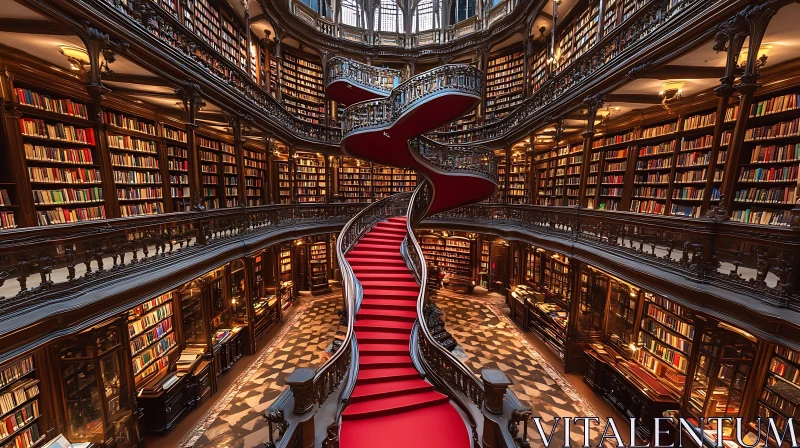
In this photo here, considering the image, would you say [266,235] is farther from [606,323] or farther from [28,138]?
[606,323]

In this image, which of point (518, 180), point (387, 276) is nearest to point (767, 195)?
point (387, 276)

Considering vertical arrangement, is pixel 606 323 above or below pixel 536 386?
above

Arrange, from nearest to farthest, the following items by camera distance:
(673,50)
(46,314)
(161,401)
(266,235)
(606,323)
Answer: (46,314), (673,50), (161,401), (606,323), (266,235)

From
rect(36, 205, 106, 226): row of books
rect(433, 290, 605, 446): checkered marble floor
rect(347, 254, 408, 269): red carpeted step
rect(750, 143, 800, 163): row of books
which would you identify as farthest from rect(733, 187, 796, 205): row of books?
rect(36, 205, 106, 226): row of books

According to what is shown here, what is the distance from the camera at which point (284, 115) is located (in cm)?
918

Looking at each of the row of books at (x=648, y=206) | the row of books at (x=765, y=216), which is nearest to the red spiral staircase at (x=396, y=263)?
the row of books at (x=648, y=206)

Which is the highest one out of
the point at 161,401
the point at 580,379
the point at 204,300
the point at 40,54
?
the point at 40,54

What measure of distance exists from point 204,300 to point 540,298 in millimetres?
8066

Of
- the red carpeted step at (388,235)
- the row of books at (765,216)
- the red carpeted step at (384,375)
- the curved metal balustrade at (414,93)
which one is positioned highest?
the curved metal balustrade at (414,93)

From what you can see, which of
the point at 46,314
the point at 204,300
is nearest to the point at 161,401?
the point at 204,300

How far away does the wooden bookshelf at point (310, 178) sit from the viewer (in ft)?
36.3

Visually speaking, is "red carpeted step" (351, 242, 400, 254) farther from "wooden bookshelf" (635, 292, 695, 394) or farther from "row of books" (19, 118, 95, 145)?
"row of books" (19, 118, 95, 145)

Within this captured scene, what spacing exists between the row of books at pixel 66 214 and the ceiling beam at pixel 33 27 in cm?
217

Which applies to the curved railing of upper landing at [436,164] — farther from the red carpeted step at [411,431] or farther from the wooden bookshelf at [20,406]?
the wooden bookshelf at [20,406]
